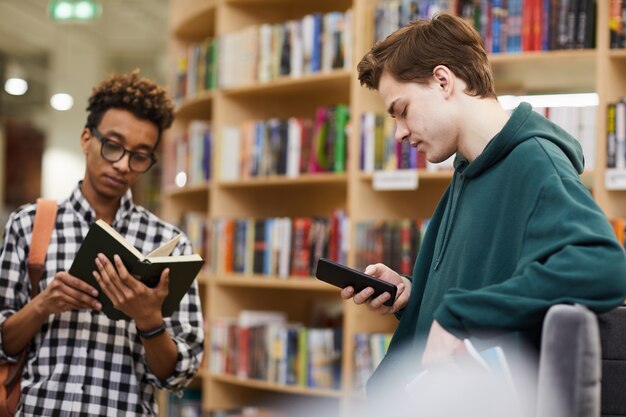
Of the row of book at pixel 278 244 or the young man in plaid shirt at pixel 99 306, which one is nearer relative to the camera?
the young man in plaid shirt at pixel 99 306

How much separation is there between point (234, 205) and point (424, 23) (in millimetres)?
2619

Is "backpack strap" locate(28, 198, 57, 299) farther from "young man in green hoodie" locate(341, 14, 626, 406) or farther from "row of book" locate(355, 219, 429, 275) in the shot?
"row of book" locate(355, 219, 429, 275)

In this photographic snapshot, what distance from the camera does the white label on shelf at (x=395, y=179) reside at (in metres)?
3.32

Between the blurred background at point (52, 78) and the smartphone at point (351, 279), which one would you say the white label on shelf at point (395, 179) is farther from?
the blurred background at point (52, 78)

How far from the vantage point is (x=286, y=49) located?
3.81 metres

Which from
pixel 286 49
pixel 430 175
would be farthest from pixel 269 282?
pixel 286 49

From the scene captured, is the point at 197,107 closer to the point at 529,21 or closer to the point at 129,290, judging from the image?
the point at 529,21

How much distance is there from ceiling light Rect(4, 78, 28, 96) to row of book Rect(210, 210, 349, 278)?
22.0ft

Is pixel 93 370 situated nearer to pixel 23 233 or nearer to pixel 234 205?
pixel 23 233

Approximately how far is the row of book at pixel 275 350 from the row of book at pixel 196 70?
1.21m

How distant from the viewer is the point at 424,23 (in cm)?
158

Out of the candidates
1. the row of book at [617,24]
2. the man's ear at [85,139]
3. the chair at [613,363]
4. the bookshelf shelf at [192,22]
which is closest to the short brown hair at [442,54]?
the chair at [613,363]

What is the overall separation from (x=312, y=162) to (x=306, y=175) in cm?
7

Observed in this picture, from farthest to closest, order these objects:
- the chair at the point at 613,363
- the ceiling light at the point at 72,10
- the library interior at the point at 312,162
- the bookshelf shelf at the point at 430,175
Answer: the ceiling light at the point at 72,10 < the bookshelf shelf at the point at 430,175 < the library interior at the point at 312,162 < the chair at the point at 613,363
